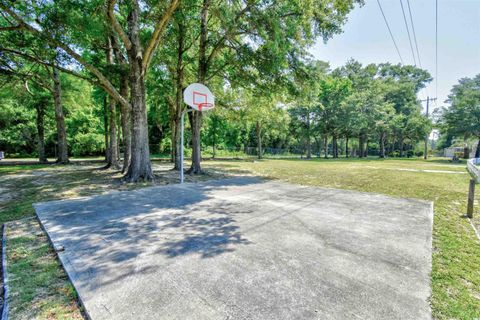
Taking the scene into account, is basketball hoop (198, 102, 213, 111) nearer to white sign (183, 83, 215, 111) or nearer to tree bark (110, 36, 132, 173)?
white sign (183, 83, 215, 111)

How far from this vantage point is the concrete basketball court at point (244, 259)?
5.38ft

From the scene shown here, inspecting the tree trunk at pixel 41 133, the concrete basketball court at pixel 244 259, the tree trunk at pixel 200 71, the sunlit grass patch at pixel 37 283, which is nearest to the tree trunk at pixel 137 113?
the tree trunk at pixel 200 71

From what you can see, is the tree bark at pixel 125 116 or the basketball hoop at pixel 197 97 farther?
the tree bark at pixel 125 116

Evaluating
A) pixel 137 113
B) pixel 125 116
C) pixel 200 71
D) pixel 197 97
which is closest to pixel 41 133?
pixel 125 116

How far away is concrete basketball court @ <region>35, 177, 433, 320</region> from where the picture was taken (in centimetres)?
164

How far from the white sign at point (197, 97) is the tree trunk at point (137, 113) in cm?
148

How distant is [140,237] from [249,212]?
1.87m

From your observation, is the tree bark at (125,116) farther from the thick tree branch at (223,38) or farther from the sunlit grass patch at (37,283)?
the sunlit grass patch at (37,283)

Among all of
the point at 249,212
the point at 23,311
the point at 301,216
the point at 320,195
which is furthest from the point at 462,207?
the point at 23,311

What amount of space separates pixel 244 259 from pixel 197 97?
6996 millimetres

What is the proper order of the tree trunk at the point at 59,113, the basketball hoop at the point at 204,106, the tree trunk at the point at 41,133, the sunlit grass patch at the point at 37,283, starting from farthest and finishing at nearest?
the tree trunk at the point at 41,133 → the tree trunk at the point at 59,113 → the basketball hoop at the point at 204,106 → the sunlit grass patch at the point at 37,283

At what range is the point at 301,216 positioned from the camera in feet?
12.6

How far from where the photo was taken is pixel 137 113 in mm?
7383

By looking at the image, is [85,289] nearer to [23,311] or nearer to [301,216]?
[23,311]
